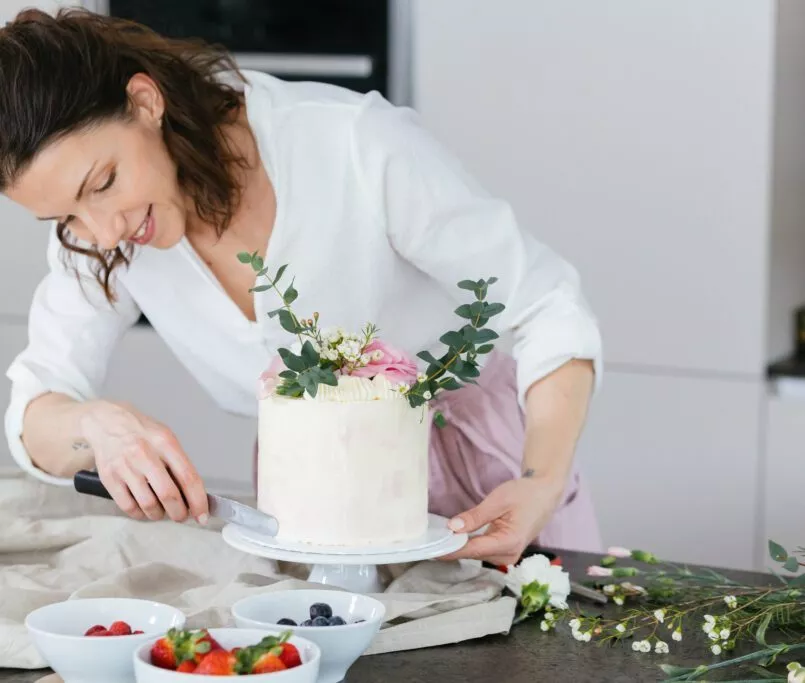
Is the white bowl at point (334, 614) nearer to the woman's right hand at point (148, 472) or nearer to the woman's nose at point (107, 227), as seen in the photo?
the woman's right hand at point (148, 472)

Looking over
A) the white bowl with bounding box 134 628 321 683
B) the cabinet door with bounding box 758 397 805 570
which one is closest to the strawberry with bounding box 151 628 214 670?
the white bowl with bounding box 134 628 321 683

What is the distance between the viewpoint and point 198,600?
1.27 meters

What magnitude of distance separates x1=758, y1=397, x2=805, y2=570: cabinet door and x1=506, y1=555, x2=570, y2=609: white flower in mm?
1442

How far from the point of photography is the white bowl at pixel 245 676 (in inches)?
36.3

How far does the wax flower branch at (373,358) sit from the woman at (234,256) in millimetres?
167

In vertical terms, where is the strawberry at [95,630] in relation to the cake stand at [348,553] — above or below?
above

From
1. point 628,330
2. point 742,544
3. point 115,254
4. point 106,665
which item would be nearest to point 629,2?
point 628,330

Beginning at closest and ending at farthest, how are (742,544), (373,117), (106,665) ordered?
1. (106,665)
2. (373,117)
3. (742,544)

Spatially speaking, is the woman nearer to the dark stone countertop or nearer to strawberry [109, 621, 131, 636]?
the dark stone countertop

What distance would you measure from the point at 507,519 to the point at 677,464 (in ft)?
4.69

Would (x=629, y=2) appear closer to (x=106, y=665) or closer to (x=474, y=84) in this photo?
(x=474, y=84)

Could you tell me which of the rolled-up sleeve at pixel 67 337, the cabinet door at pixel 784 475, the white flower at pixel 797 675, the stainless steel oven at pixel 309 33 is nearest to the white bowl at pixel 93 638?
the white flower at pixel 797 675

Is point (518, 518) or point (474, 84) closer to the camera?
point (518, 518)

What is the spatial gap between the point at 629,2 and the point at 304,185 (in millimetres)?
1292
